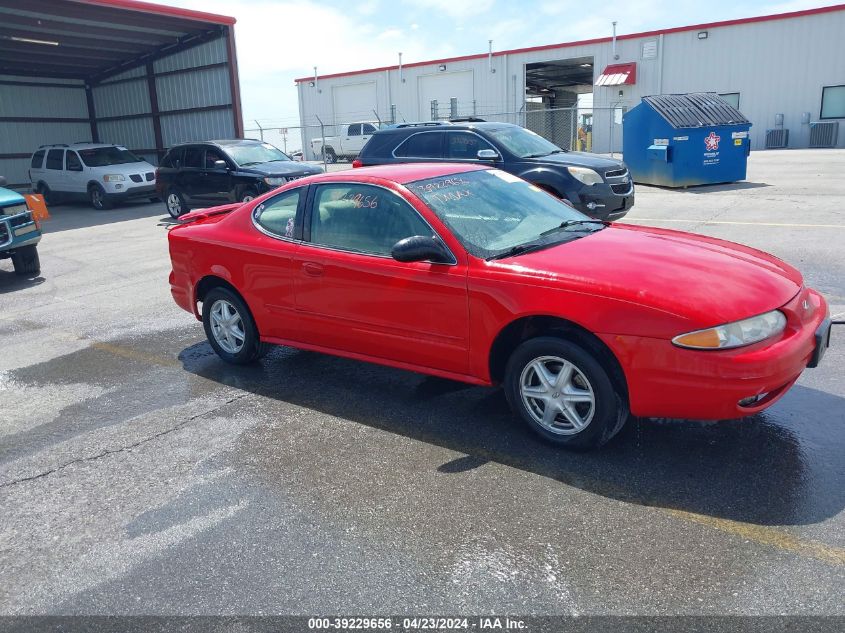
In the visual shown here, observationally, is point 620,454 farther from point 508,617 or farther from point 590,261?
point 508,617


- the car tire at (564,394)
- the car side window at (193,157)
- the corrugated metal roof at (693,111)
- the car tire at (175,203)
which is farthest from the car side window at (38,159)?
the car tire at (564,394)

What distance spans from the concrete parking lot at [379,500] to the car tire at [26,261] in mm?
4674

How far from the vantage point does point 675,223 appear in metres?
11.9

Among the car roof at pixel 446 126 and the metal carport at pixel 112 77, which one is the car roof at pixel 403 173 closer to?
the car roof at pixel 446 126

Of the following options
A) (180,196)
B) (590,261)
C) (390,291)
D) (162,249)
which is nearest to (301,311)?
(390,291)

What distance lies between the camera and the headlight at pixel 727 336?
3.49m

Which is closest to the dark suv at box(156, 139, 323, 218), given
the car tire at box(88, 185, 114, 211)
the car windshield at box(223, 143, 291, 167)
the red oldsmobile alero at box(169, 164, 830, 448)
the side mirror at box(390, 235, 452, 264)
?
the car windshield at box(223, 143, 291, 167)

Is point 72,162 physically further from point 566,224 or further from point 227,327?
point 566,224

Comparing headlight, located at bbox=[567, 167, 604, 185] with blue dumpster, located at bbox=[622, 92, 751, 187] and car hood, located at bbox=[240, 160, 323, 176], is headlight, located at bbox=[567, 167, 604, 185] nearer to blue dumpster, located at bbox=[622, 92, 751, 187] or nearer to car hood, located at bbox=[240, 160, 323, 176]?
car hood, located at bbox=[240, 160, 323, 176]

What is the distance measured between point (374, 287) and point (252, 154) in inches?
476

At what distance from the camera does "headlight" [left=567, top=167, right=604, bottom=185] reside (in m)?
10.5

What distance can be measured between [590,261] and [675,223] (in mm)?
8608

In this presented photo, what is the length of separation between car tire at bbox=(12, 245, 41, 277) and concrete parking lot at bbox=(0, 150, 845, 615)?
184 inches

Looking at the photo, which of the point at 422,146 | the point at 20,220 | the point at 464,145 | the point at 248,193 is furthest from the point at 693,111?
the point at 20,220
